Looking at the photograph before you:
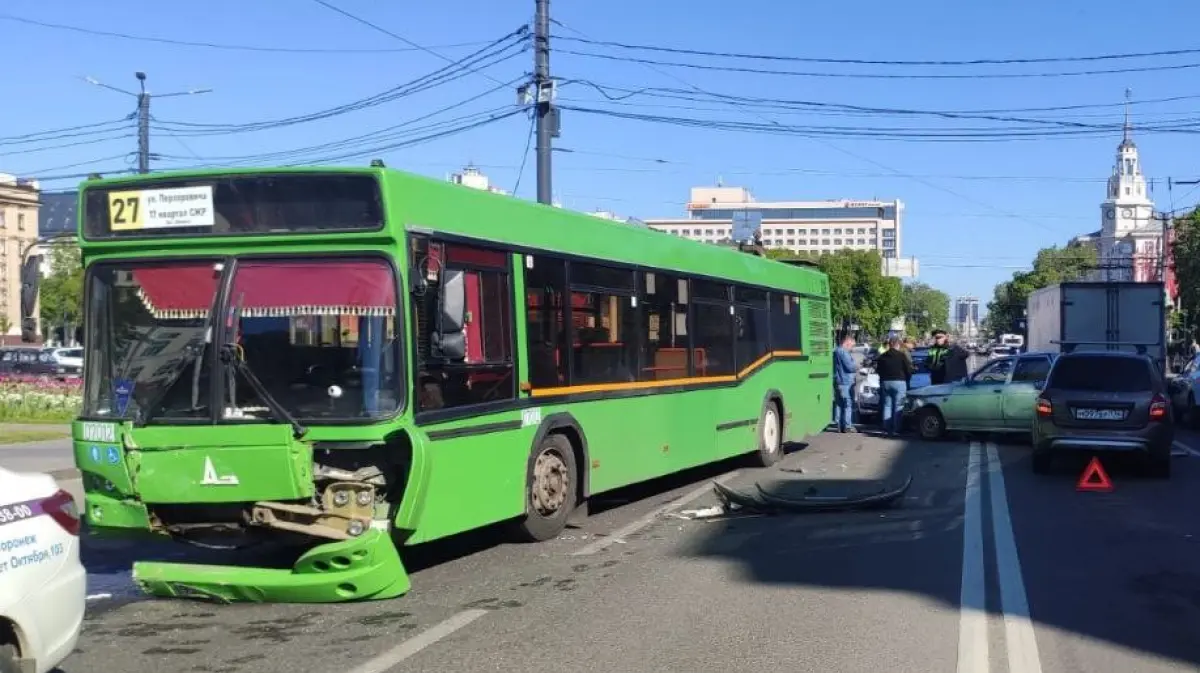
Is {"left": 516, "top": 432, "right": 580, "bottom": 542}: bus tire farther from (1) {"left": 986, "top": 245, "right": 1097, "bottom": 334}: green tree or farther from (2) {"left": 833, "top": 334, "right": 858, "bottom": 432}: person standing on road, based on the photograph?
(1) {"left": 986, "top": 245, "right": 1097, "bottom": 334}: green tree

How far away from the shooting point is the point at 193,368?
294 inches

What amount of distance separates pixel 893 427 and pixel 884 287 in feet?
222

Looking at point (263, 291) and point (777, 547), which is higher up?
point (263, 291)

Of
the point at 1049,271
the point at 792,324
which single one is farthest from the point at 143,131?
the point at 1049,271

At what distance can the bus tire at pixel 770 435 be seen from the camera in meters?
15.5

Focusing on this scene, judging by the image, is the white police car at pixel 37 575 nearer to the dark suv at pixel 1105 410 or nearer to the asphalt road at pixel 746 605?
the asphalt road at pixel 746 605

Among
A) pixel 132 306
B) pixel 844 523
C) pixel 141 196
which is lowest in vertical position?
pixel 844 523

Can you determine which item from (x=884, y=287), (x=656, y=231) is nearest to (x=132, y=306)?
(x=656, y=231)

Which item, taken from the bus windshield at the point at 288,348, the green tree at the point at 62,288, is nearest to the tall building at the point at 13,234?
the green tree at the point at 62,288

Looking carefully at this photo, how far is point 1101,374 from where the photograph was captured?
15.0m

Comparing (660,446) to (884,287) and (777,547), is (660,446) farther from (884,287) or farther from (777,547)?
(884,287)

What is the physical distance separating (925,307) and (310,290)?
150882 millimetres

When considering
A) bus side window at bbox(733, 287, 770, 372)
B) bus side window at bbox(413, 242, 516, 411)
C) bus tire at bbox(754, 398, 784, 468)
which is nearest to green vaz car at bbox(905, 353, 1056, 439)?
bus tire at bbox(754, 398, 784, 468)

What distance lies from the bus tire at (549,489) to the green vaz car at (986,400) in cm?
1134
